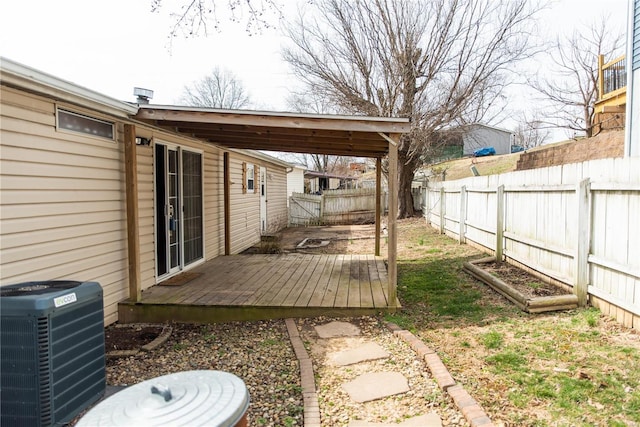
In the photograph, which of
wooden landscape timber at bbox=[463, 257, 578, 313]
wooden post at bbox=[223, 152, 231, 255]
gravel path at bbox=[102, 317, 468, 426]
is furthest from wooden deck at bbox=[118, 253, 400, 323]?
wooden post at bbox=[223, 152, 231, 255]

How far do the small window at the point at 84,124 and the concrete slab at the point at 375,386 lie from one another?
3.65 metres

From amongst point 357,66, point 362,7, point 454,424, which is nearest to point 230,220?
point 454,424

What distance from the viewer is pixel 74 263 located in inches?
167

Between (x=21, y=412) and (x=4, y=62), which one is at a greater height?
(x=4, y=62)

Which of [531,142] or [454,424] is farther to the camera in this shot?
[531,142]

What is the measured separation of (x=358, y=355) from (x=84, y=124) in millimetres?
3717

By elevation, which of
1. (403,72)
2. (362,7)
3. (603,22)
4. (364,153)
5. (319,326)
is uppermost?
(603,22)

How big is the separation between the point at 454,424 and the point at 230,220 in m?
7.19

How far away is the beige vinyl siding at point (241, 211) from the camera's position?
9.46 metres

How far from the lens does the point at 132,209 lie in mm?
4949

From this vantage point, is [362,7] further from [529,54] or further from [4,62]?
[4,62]

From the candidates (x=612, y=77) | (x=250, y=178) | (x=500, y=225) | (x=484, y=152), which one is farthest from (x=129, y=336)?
(x=484, y=152)

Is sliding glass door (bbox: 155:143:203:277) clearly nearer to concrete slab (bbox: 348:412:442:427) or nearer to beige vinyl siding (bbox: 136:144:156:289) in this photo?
beige vinyl siding (bbox: 136:144:156:289)

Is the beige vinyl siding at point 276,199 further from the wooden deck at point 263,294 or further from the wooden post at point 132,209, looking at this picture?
the wooden post at point 132,209
